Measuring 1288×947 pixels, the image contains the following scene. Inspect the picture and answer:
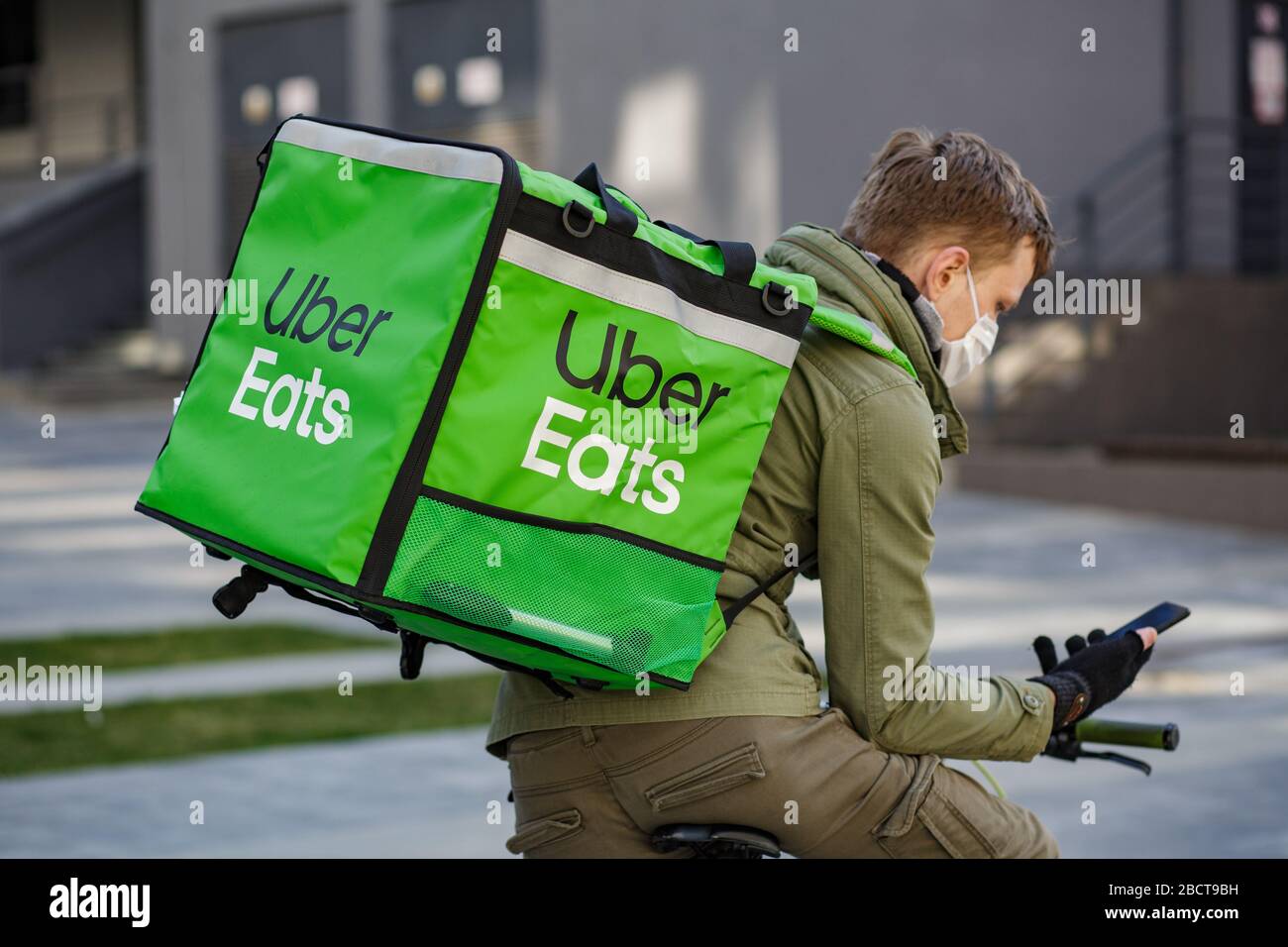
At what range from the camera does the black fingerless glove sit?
8.89 feet

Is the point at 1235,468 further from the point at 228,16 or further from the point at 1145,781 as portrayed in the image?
the point at 228,16

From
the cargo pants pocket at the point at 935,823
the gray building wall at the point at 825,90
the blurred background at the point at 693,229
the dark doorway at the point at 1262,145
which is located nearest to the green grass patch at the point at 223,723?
the blurred background at the point at 693,229

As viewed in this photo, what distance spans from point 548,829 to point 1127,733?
96cm

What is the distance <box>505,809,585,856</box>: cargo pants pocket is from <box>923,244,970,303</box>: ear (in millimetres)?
976

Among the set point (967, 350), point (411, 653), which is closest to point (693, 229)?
point (967, 350)

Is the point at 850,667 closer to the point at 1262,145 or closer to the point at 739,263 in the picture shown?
the point at 739,263

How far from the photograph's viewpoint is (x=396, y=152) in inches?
95.0

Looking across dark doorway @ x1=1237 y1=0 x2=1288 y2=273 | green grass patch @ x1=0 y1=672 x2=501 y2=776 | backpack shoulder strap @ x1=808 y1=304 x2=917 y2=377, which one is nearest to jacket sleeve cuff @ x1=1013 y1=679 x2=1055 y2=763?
backpack shoulder strap @ x1=808 y1=304 x2=917 y2=377

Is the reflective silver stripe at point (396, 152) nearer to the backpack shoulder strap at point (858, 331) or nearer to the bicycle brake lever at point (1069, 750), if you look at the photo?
the backpack shoulder strap at point (858, 331)

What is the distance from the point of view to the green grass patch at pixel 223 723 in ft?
22.5

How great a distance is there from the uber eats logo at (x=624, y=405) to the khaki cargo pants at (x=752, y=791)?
0.37 meters

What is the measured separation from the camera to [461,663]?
29.5 feet

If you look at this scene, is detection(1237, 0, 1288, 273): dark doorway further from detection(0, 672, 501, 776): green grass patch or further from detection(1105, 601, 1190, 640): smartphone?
detection(1105, 601, 1190, 640): smartphone
